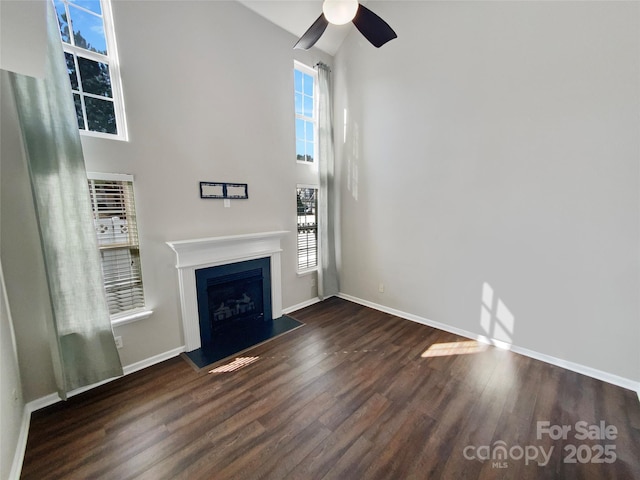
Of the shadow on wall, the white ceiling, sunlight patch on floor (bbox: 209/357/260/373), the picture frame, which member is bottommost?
sunlight patch on floor (bbox: 209/357/260/373)

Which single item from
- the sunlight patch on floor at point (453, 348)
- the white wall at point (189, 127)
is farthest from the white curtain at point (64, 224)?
the sunlight patch on floor at point (453, 348)

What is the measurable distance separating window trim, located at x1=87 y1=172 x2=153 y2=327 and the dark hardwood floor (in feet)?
1.79

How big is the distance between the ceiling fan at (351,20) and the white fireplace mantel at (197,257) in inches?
83.1

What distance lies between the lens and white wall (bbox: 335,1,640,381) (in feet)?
7.23

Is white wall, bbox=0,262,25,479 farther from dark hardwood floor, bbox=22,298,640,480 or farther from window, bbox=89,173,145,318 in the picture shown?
window, bbox=89,173,145,318

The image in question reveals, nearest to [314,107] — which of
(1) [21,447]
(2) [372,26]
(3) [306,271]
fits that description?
(2) [372,26]

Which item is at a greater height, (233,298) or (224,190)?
(224,190)

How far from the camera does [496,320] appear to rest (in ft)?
9.57

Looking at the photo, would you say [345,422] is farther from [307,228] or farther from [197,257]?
[307,228]

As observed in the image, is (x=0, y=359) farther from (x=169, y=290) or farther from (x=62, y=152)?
(x=62, y=152)

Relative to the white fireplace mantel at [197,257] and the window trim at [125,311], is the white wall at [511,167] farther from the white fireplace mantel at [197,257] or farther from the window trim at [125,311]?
the window trim at [125,311]

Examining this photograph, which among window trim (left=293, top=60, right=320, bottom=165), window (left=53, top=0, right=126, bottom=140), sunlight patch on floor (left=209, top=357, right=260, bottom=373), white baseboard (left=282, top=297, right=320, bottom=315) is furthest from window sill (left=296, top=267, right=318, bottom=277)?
window (left=53, top=0, right=126, bottom=140)

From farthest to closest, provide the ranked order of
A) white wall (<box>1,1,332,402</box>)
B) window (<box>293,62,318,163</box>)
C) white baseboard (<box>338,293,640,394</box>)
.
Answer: window (<box>293,62,318,163</box>) → white baseboard (<box>338,293,640,394</box>) → white wall (<box>1,1,332,402</box>)

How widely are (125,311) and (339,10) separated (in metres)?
3.14
